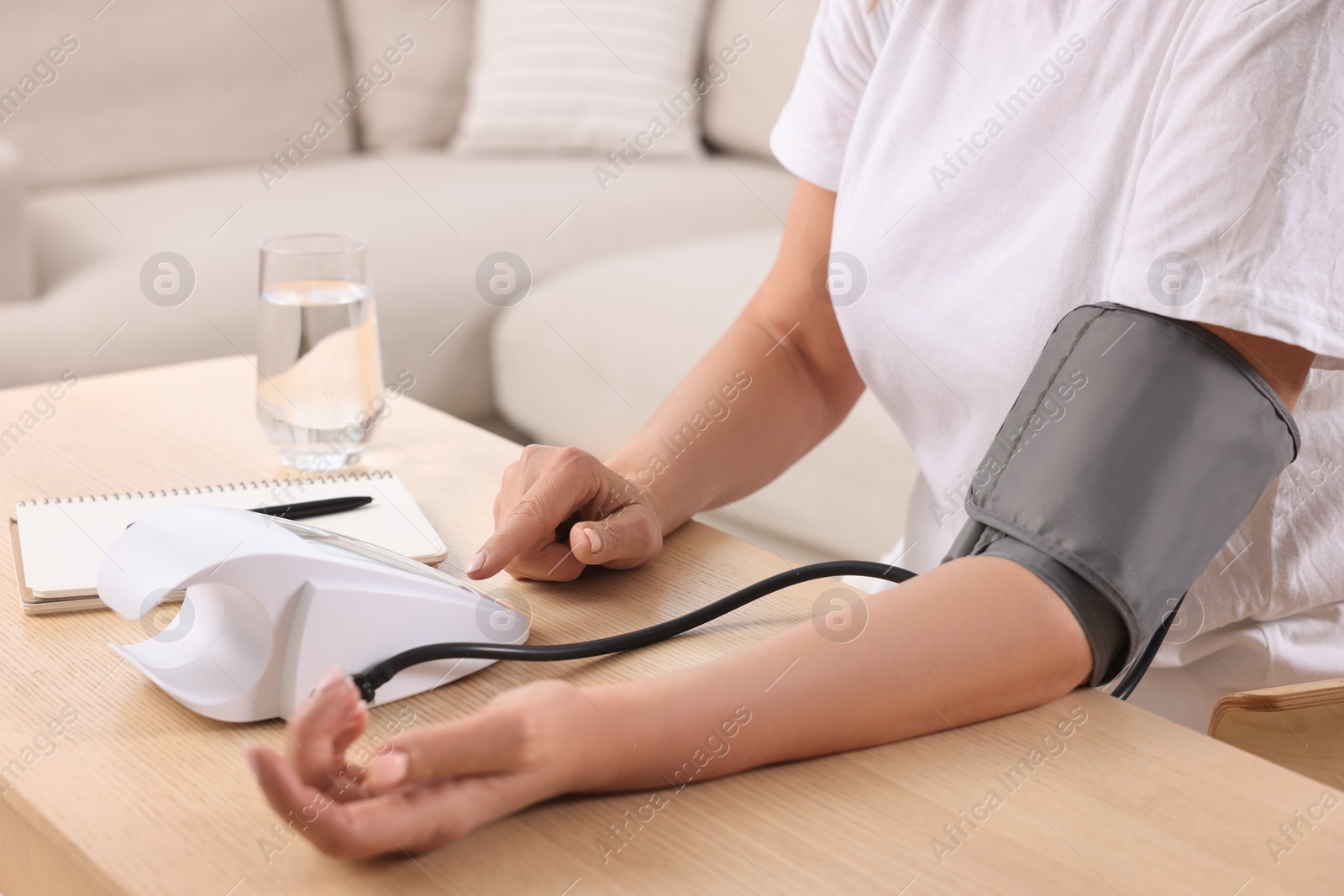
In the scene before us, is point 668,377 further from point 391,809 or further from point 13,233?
point 391,809

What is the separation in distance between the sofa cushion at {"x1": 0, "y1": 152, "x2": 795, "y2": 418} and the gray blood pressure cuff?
145cm

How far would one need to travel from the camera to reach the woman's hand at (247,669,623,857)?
43cm

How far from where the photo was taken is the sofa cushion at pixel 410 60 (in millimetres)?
2479

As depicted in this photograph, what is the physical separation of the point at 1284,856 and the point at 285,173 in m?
2.15

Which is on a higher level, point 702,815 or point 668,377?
point 702,815

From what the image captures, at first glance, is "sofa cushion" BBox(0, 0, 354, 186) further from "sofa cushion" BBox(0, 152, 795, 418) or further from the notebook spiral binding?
the notebook spiral binding

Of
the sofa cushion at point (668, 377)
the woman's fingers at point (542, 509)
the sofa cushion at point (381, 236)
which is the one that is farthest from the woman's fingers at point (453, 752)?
the sofa cushion at point (381, 236)

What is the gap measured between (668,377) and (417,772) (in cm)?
125

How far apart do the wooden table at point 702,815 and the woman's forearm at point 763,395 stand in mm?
190

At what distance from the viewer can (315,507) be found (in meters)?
0.73

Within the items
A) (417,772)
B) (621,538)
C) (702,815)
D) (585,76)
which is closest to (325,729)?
(417,772)

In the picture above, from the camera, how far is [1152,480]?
0.54 meters

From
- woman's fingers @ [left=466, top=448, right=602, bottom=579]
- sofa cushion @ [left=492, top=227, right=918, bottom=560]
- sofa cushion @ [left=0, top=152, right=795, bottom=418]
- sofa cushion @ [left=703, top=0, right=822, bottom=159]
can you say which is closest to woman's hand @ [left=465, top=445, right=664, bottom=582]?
woman's fingers @ [left=466, top=448, right=602, bottom=579]

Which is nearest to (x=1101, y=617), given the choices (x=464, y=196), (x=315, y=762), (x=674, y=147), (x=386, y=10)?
(x=315, y=762)
